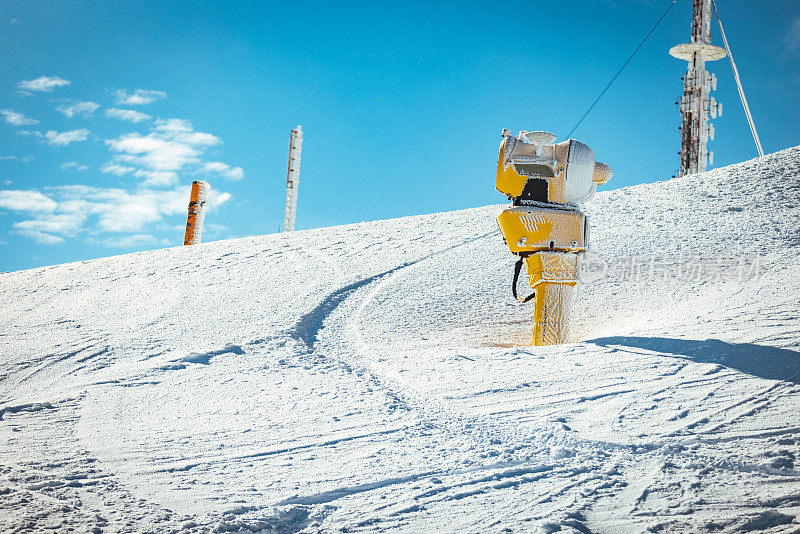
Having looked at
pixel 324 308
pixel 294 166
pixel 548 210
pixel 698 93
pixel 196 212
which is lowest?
pixel 324 308

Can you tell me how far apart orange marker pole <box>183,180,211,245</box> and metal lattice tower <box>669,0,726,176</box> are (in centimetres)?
1108

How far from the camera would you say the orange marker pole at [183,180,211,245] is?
1072 centimetres

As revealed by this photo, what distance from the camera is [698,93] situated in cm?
1409

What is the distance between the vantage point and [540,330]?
11.7 ft

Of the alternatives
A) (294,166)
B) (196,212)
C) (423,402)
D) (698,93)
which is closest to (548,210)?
(423,402)

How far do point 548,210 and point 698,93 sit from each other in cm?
1304

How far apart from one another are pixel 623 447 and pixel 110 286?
18.8 feet

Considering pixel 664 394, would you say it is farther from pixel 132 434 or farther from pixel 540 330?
pixel 132 434

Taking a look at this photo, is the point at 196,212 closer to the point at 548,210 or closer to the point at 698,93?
the point at 548,210

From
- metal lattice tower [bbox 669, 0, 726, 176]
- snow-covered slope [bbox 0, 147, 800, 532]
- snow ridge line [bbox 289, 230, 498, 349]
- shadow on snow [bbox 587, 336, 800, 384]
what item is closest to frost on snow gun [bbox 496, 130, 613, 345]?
snow-covered slope [bbox 0, 147, 800, 532]

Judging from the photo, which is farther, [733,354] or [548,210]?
[548,210]

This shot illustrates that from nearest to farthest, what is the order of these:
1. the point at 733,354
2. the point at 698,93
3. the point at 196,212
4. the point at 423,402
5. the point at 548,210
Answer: the point at 423,402
the point at 733,354
the point at 548,210
the point at 196,212
the point at 698,93

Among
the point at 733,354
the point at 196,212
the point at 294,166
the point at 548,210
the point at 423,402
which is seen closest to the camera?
the point at 423,402

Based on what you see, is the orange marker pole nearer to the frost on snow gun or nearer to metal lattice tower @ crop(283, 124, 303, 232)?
metal lattice tower @ crop(283, 124, 303, 232)
